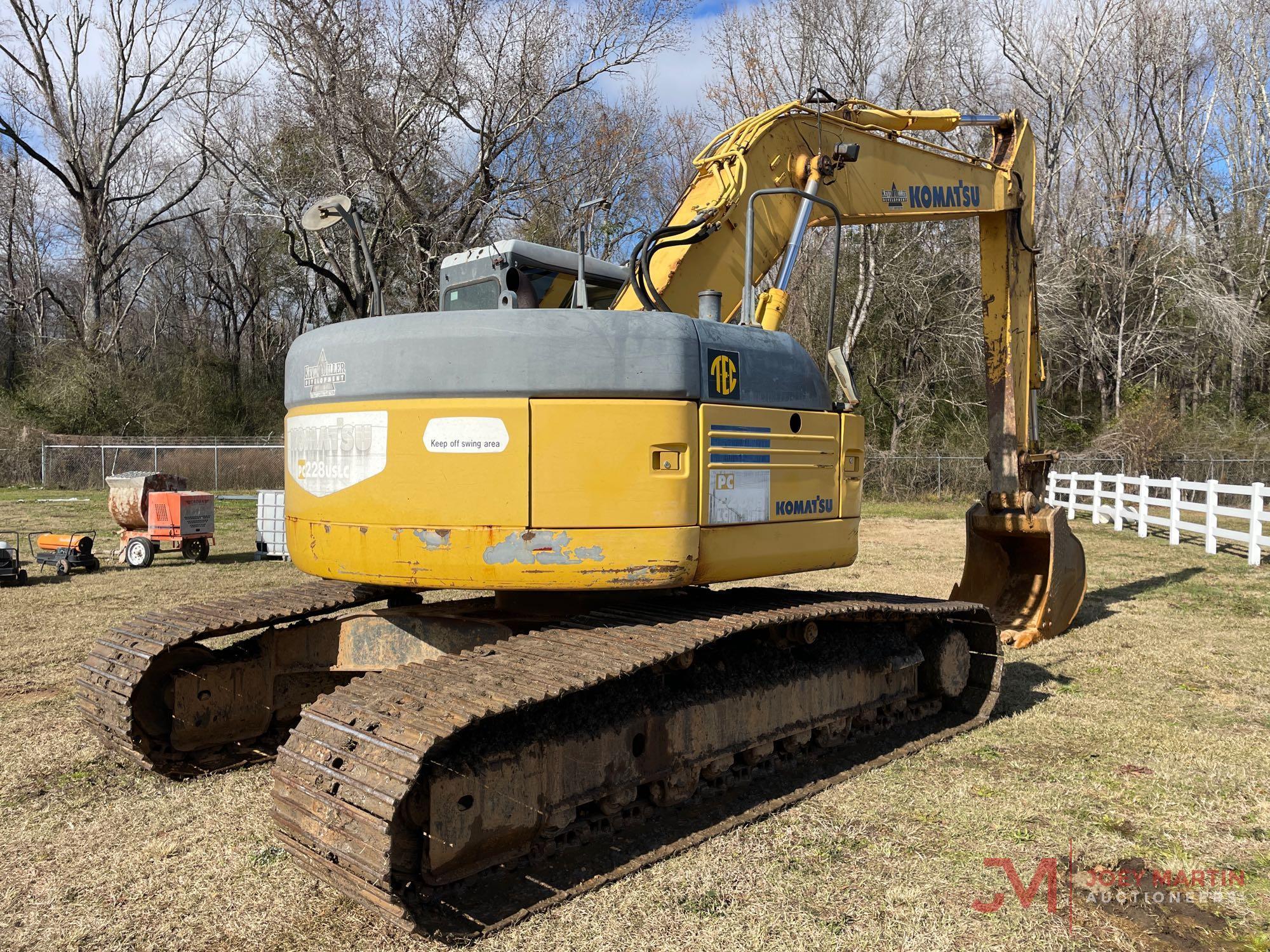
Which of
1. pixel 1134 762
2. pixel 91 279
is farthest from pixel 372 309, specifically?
pixel 91 279

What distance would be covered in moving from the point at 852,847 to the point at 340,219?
3.76 m

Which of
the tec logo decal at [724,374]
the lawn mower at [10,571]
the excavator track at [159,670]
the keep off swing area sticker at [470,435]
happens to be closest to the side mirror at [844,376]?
the tec logo decal at [724,374]

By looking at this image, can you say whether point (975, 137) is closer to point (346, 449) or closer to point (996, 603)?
point (996, 603)

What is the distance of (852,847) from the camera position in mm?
4102

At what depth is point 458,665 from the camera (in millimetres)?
3848

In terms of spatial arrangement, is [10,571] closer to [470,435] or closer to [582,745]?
[470,435]

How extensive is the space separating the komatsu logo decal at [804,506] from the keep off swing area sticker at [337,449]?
6.18ft

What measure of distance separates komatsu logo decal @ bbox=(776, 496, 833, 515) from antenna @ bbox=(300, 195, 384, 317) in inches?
89.5

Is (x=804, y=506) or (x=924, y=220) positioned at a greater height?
(x=924, y=220)

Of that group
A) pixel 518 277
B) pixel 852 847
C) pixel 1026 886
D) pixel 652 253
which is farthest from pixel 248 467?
pixel 1026 886

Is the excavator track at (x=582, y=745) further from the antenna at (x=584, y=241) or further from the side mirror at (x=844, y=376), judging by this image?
the antenna at (x=584, y=241)

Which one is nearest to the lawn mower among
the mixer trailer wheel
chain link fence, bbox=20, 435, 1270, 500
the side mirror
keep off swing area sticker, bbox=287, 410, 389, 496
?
the mixer trailer wheel

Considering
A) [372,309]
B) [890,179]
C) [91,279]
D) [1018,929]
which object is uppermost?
[91,279]

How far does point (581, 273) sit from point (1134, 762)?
3908 millimetres
